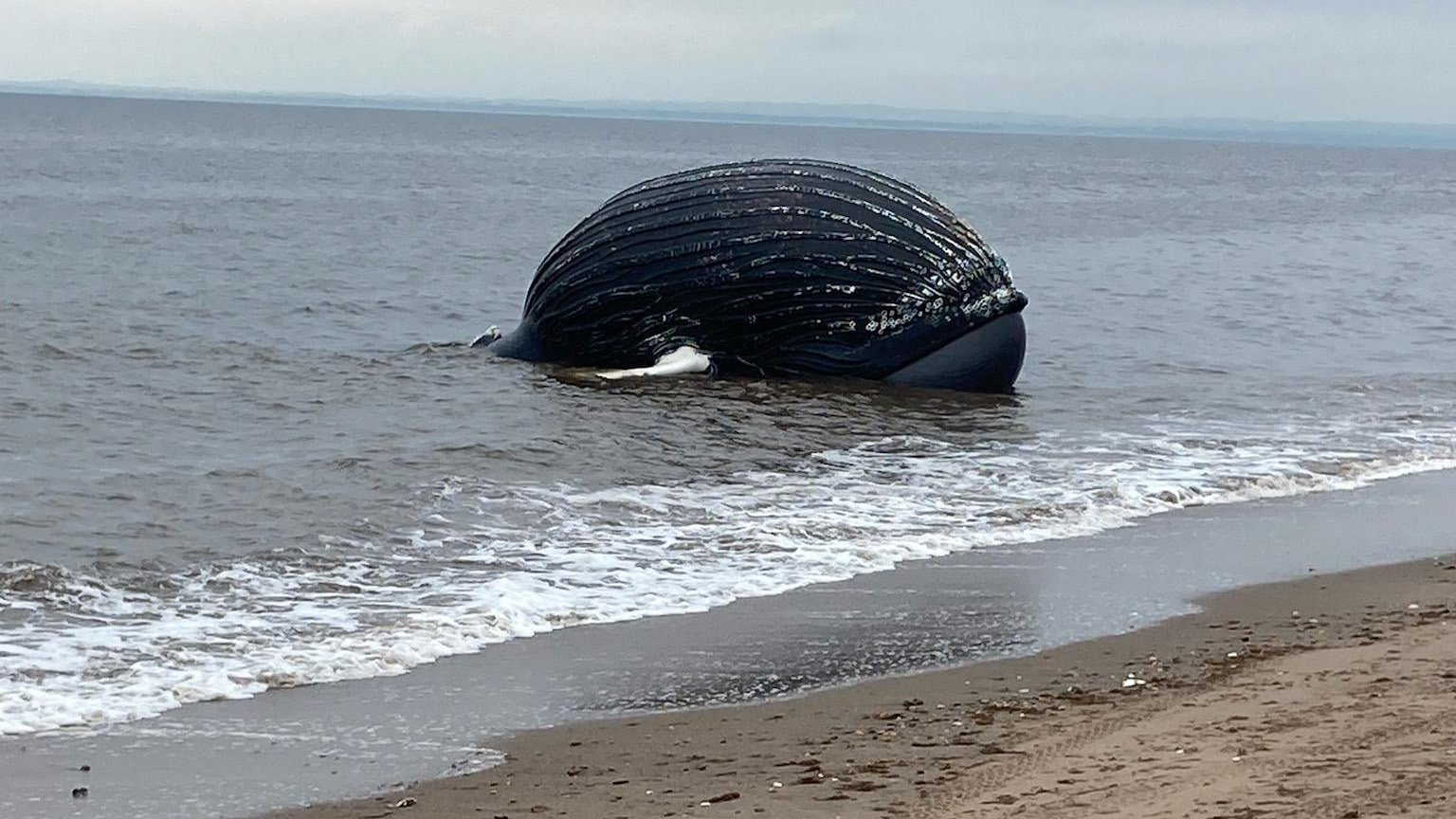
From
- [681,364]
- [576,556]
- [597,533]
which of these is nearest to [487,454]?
[597,533]

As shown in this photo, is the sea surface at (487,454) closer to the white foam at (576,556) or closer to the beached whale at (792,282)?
the white foam at (576,556)

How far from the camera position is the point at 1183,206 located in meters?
59.1

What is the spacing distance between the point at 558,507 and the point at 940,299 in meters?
4.39

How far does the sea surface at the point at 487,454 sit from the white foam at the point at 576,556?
0.03m

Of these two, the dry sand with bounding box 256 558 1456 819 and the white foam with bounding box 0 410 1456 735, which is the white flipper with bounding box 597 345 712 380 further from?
the dry sand with bounding box 256 558 1456 819

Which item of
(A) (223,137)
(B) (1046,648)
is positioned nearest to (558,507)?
(B) (1046,648)

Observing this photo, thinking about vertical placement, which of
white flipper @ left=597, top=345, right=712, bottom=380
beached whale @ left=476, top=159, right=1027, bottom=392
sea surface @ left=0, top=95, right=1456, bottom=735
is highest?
beached whale @ left=476, top=159, right=1027, bottom=392

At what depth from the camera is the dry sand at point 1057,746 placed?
197 inches

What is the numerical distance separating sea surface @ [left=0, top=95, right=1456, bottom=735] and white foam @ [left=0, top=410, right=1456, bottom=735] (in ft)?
0.09

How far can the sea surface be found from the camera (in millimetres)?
7953

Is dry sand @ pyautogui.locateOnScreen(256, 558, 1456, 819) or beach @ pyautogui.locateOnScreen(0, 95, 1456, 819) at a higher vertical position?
dry sand @ pyautogui.locateOnScreen(256, 558, 1456, 819)

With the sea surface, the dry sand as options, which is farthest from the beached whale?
the dry sand

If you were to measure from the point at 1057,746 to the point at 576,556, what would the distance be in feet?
12.8

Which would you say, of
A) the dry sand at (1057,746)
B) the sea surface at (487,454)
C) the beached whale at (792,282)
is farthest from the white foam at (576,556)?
the dry sand at (1057,746)
